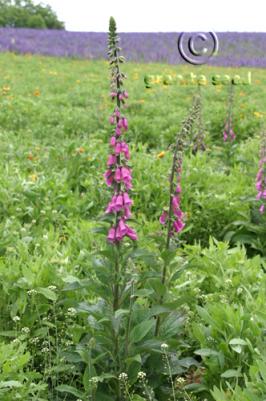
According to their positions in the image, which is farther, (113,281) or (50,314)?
(50,314)

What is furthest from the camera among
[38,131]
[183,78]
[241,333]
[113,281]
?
[183,78]

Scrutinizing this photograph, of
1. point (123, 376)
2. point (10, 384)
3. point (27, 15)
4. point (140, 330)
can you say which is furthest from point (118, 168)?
point (27, 15)

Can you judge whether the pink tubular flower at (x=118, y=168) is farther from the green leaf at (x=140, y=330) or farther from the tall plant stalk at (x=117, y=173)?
the green leaf at (x=140, y=330)

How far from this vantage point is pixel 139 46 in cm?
2067

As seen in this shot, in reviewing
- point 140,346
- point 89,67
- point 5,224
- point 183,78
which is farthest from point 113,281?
point 89,67

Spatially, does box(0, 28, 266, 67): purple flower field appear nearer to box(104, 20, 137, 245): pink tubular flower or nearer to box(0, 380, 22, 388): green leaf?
box(104, 20, 137, 245): pink tubular flower

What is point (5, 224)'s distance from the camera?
4.09m

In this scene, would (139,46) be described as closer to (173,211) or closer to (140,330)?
(173,211)

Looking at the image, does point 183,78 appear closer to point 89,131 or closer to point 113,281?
point 89,131

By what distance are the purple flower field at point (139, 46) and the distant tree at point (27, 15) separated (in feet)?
27.4

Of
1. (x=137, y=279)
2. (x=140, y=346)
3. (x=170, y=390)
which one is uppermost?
(x=137, y=279)

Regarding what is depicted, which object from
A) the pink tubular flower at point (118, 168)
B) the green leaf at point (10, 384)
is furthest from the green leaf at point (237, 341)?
the green leaf at point (10, 384)

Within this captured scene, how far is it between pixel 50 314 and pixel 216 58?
16151 mm

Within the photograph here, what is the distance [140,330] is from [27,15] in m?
32.4
